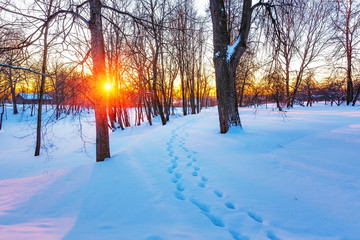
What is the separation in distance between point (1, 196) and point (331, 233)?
4.32m

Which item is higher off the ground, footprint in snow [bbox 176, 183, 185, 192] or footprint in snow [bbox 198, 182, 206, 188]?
footprint in snow [bbox 198, 182, 206, 188]

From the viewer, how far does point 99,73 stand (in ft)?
11.8

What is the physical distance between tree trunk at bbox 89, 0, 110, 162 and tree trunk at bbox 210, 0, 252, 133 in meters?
3.63

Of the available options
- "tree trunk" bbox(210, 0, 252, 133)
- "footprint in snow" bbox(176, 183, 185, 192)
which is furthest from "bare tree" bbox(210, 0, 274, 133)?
"footprint in snow" bbox(176, 183, 185, 192)

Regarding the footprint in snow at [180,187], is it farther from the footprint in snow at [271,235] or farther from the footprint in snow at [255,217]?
the footprint in snow at [271,235]

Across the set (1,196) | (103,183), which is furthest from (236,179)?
(1,196)

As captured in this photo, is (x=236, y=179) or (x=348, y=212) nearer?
(x=348, y=212)

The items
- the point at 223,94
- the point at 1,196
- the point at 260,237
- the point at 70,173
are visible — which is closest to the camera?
the point at 260,237

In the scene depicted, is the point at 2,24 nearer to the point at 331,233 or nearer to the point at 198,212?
the point at 198,212

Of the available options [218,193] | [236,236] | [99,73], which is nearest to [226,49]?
[99,73]

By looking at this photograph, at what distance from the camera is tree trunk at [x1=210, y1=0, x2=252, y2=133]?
524cm

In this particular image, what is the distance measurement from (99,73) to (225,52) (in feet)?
13.2

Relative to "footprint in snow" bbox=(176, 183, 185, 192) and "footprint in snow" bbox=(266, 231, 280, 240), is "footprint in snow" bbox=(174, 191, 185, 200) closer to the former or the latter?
"footprint in snow" bbox=(176, 183, 185, 192)

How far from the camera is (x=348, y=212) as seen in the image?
1.75 m
